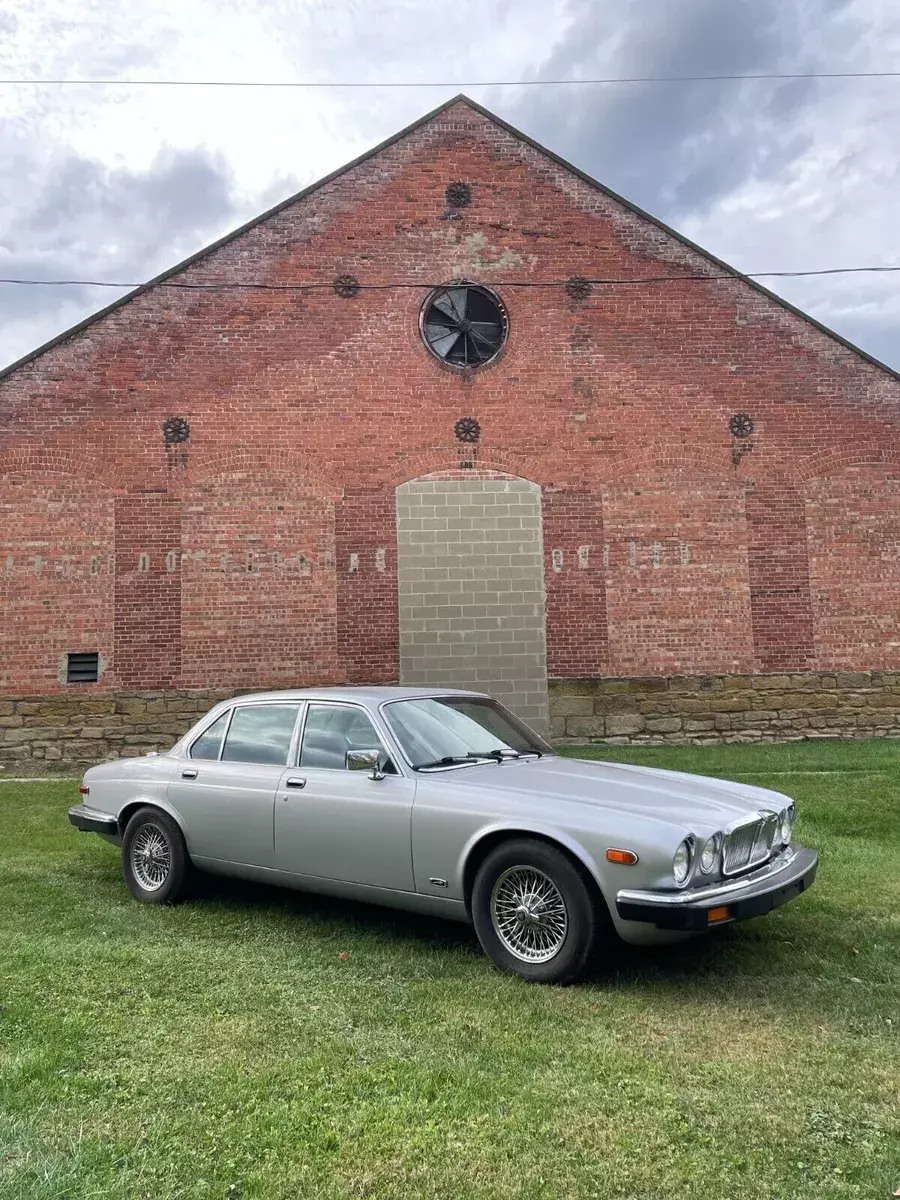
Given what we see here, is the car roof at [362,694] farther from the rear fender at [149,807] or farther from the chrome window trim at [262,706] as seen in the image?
the rear fender at [149,807]

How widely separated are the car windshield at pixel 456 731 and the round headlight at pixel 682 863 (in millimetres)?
1412

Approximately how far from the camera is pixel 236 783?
559 centimetres

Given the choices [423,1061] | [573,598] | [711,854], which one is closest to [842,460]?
[573,598]

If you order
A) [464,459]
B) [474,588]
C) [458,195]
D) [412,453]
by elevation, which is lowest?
[474,588]

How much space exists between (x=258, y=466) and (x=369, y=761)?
9543 millimetres

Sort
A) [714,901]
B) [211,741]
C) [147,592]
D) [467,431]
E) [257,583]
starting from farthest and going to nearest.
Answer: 1. [467,431]
2. [257,583]
3. [147,592]
4. [211,741]
5. [714,901]

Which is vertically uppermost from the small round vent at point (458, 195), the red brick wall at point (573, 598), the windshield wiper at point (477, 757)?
the small round vent at point (458, 195)

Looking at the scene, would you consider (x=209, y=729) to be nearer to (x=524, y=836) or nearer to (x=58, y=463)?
(x=524, y=836)

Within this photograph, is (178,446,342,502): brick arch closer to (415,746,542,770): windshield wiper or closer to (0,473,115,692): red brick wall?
(0,473,115,692): red brick wall

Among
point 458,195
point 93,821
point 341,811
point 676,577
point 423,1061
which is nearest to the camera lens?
point 423,1061

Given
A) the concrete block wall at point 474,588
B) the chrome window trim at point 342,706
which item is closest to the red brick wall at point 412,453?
the concrete block wall at point 474,588

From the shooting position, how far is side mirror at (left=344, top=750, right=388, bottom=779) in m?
4.95

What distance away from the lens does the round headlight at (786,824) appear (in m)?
4.84

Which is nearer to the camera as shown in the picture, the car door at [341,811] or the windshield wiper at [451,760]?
the car door at [341,811]
